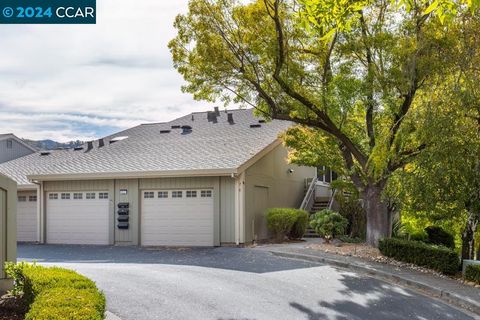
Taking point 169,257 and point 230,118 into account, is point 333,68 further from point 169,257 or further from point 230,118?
point 230,118

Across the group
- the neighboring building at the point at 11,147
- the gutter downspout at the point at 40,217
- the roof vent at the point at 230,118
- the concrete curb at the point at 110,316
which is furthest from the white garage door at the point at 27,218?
the concrete curb at the point at 110,316

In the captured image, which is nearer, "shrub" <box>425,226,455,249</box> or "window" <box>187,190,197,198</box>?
"window" <box>187,190,197,198</box>

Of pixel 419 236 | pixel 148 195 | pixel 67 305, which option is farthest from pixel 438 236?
pixel 67 305

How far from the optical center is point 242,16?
548 inches

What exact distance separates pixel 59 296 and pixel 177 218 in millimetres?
12009

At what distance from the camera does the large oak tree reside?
13.0 meters

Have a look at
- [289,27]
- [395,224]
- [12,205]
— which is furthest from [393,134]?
[12,205]

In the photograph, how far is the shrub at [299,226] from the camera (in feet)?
59.7

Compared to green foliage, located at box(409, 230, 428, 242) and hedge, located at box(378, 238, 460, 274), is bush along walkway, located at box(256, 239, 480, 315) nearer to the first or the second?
hedge, located at box(378, 238, 460, 274)

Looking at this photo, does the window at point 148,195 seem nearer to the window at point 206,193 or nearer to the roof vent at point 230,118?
the window at point 206,193

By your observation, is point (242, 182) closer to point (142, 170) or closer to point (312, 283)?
point (142, 170)

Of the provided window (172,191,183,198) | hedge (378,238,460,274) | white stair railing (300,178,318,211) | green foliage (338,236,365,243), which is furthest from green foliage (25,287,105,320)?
white stair railing (300,178,318,211)

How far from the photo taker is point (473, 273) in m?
10.7

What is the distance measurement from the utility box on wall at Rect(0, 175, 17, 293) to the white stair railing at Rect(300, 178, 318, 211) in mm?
14647
